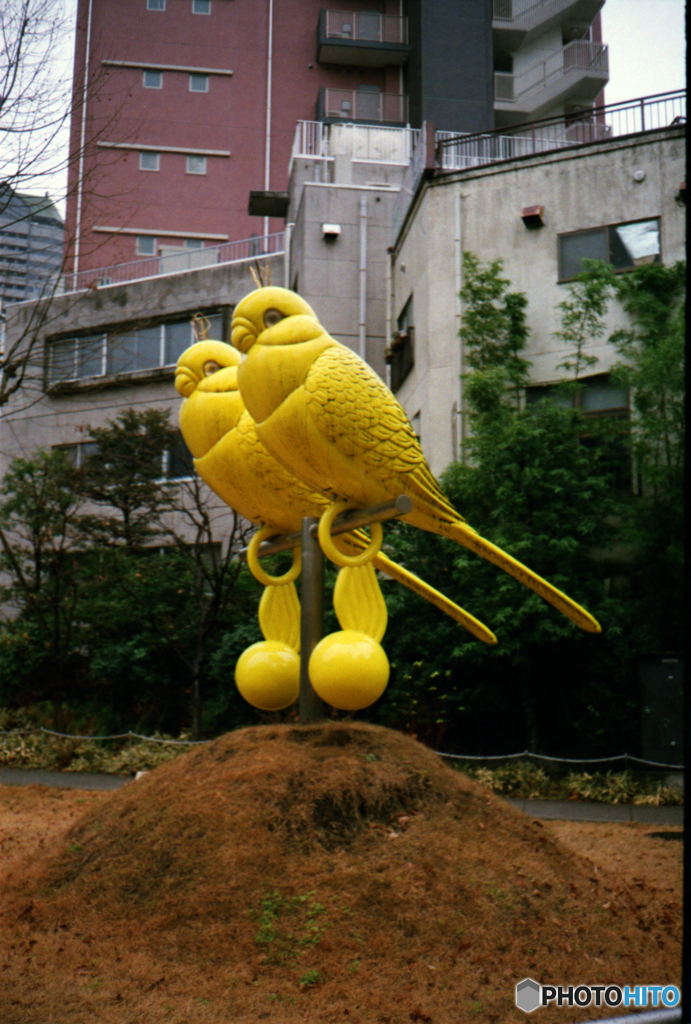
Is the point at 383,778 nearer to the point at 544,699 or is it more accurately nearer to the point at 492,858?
the point at 492,858

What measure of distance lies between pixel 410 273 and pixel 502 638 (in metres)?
7.14

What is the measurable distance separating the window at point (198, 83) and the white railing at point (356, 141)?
2.48 m

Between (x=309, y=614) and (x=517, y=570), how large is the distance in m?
1.73

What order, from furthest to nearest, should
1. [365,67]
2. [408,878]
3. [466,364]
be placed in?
[365,67] < [466,364] < [408,878]

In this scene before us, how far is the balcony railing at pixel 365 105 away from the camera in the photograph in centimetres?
2288

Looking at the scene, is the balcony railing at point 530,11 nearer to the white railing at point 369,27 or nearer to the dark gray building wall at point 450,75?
the dark gray building wall at point 450,75

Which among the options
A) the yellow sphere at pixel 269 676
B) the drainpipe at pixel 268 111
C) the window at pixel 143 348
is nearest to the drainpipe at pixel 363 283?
the drainpipe at pixel 268 111

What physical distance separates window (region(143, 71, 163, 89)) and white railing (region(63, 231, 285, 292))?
6.44m

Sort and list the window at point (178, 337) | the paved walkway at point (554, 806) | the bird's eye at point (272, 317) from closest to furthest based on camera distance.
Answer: the bird's eye at point (272, 317)
the paved walkway at point (554, 806)
the window at point (178, 337)

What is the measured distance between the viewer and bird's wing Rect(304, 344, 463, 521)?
6754 mm

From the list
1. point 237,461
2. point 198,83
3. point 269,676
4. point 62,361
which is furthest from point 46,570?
point 269,676

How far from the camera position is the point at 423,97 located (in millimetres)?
20500

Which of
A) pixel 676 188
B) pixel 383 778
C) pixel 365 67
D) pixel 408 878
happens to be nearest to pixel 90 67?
pixel 383 778

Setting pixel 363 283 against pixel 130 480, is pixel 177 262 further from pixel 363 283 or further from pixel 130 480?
pixel 130 480
